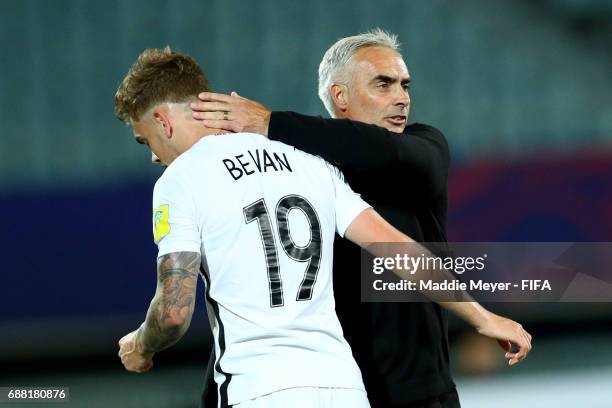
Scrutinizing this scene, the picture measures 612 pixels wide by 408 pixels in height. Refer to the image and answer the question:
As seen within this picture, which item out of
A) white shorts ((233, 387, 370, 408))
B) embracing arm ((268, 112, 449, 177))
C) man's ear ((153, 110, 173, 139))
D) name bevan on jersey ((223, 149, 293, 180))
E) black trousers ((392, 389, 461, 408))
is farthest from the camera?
black trousers ((392, 389, 461, 408))

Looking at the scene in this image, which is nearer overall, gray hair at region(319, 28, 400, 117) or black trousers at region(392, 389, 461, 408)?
black trousers at region(392, 389, 461, 408)

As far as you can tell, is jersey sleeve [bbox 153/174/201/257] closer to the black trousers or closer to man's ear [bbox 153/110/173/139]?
man's ear [bbox 153/110/173/139]

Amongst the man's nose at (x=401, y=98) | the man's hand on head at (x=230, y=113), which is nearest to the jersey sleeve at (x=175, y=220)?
the man's hand on head at (x=230, y=113)

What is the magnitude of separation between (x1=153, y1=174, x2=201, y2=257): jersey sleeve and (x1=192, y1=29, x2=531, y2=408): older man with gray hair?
33 centimetres

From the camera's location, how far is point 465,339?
6.28 meters

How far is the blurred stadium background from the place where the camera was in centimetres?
596

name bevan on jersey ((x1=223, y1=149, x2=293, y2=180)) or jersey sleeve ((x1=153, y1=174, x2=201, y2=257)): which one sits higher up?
name bevan on jersey ((x1=223, y1=149, x2=293, y2=180))

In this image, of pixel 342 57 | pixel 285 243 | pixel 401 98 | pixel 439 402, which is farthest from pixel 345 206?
pixel 342 57

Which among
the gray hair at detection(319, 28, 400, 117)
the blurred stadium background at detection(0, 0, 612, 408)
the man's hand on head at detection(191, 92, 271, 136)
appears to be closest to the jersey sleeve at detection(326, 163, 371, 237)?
the man's hand on head at detection(191, 92, 271, 136)

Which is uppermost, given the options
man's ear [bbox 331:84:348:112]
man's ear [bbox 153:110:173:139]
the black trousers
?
man's ear [bbox 331:84:348:112]

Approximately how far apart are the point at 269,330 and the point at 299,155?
Result: 1.60 feet

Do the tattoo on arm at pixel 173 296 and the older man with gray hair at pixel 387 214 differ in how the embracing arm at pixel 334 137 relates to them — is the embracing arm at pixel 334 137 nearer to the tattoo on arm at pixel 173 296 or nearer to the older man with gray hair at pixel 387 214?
the older man with gray hair at pixel 387 214

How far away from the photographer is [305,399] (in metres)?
2.04

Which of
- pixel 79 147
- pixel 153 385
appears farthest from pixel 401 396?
pixel 79 147
